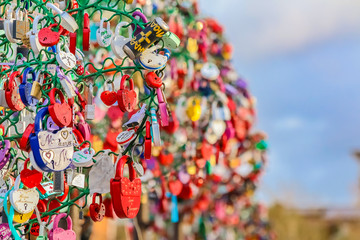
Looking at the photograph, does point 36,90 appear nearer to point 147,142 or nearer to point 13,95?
point 13,95

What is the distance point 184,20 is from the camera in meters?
4.39

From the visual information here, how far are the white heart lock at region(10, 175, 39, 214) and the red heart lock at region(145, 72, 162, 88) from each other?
615 millimetres

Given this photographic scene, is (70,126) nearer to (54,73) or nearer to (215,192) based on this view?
(54,73)

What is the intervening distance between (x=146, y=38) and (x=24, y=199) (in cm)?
78

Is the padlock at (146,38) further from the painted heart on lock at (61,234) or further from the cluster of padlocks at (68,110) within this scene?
the painted heart on lock at (61,234)

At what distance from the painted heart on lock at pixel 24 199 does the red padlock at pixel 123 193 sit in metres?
0.31

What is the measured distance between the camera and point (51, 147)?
221 cm

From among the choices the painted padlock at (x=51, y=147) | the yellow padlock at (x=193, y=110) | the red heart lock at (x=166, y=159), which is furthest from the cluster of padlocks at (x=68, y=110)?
the red heart lock at (x=166, y=159)

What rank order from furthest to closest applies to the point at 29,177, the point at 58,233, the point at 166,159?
the point at 166,159 → the point at 58,233 → the point at 29,177

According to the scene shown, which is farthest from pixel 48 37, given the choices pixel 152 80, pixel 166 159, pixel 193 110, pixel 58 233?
pixel 166 159

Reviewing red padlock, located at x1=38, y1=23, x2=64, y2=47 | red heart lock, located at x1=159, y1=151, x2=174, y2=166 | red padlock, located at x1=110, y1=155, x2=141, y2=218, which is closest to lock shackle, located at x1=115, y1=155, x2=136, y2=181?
red padlock, located at x1=110, y1=155, x2=141, y2=218

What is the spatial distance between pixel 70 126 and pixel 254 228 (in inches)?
258

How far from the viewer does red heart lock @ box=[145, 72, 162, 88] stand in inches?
93.4

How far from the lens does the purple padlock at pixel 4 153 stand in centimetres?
253
